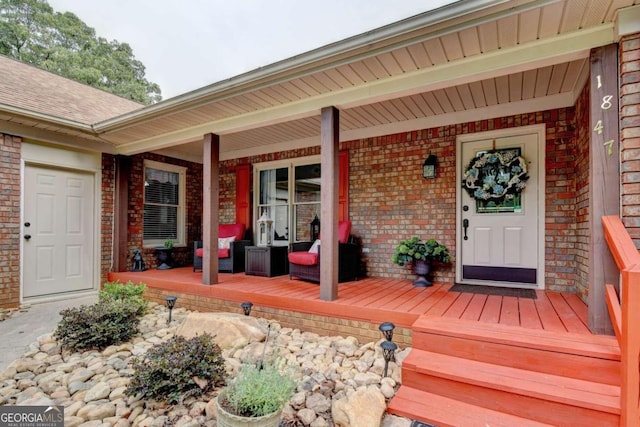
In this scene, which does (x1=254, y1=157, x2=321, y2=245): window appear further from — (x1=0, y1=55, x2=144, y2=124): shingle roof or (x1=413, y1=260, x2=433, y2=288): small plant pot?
(x1=0, y1=55, x2=144, y2=124): shingle roof

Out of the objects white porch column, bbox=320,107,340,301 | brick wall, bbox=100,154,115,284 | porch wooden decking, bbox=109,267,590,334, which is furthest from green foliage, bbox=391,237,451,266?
brick wall, bbox=100,154,115,284

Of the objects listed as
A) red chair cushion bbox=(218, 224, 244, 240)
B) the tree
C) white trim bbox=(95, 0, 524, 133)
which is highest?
the tree

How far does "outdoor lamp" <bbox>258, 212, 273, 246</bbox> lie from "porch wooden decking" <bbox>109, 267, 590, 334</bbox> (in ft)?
3.34

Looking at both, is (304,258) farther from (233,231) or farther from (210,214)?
(233,231)

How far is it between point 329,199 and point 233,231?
10.4ft

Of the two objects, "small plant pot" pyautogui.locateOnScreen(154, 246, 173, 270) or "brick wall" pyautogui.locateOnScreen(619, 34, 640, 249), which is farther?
"small plant pot" pyautogui.locateOnScreen(154, 246, 173, 270)

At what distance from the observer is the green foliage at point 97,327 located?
2.94 m

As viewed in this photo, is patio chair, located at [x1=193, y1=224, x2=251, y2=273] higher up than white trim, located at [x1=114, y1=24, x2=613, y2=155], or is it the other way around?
white trim, located at [x1=114, y1=24, x2=613, y2=155]

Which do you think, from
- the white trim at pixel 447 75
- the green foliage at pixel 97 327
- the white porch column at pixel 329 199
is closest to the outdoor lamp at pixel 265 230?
the white trim at pixel 447 75

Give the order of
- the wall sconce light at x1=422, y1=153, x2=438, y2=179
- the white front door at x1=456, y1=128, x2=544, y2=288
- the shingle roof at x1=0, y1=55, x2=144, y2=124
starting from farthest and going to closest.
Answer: the shingle roof at x1=0, y1=55, x2=144, y2=124, the wall sconce light at x1=422, y1=153, x2=438, y2=179, the white front door at x1=456, y1=128, x2=544, y2=288

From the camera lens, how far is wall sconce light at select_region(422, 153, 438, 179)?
432 centimetres

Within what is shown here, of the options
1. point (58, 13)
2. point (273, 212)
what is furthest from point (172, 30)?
point (273, 212)

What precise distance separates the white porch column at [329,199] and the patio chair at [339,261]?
0.82 metres

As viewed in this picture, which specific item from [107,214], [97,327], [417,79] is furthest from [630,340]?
[107,214]
